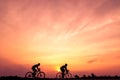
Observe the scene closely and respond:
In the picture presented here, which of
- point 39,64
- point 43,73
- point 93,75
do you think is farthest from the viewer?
point 93,75

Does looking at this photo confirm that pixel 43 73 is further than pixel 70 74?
No

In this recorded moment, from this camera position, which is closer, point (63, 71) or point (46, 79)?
point (46, 79)

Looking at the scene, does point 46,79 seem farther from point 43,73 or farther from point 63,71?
point 63,71

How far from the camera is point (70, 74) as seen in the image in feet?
125

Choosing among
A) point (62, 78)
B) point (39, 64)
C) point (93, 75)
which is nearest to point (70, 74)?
point (62, 78)

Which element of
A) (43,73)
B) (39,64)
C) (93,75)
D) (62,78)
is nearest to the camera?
(39,64)

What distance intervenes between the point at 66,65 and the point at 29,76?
201 inches

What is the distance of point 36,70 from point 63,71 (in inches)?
193

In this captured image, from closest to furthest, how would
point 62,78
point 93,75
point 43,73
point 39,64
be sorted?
point 39,64
point 43,73
point 62,78
point 93,75

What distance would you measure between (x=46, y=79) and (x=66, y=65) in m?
3.41

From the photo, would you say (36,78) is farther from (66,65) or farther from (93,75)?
(93,75)

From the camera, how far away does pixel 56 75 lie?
123 feet

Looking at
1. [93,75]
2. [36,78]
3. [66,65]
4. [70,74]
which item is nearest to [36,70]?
[36,78]

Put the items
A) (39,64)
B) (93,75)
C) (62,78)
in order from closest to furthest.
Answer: (39,64)
(62,78)
(93,75)
